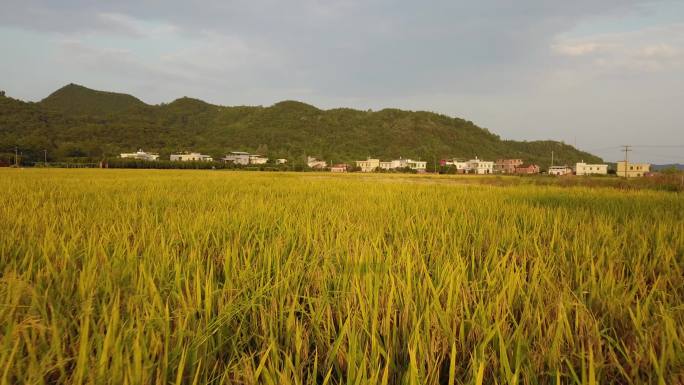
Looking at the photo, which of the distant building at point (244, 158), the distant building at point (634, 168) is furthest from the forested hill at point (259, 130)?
the distant building at point (634, 168)

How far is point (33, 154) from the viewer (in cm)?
6034

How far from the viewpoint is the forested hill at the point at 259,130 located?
278 ft

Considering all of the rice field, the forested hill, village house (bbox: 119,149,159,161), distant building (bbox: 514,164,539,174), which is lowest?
the rice field

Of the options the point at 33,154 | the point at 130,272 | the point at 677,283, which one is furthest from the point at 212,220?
the point at 33,154

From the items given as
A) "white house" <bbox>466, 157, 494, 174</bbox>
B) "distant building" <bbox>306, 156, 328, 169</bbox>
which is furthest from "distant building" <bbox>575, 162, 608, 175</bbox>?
"distant building" <bbox>306, 156, 328, 169</bbox>

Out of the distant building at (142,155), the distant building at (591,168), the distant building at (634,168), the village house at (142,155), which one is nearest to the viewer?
the distant building at (634,168)

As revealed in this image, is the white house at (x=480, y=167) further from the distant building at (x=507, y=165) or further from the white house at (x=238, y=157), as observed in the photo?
the white house at (x=238, y=157)

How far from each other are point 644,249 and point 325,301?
5.84ft

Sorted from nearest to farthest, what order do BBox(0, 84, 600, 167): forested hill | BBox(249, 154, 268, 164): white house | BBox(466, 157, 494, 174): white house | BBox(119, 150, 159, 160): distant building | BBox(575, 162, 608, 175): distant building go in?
1. BBox(119, 150, 159, 160): distant building
2. BBox(466, 157, 494, 174): white house
3. BBox(575, 162, 608, 175): distant building
4. BBox(0, 84, 600, 167): forested hill
5. BBox(249, 154, 268, 164): white house

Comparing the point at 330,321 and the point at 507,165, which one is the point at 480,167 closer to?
the point at 507,165

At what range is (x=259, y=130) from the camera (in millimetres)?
101312

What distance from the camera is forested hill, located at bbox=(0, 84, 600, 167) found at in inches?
3342

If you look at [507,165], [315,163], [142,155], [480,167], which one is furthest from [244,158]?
[507,165]

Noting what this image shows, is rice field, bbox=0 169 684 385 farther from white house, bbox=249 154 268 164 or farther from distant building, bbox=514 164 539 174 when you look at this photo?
distant building, bbox=514 164 539 174
